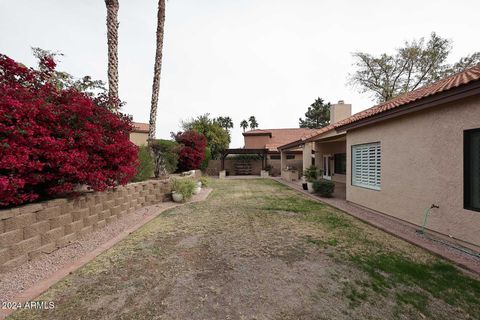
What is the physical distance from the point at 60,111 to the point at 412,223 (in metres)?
8.95

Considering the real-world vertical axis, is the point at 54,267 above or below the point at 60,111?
below

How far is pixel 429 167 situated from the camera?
484 centimetres

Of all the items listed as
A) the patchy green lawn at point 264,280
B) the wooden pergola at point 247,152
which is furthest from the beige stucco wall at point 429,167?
the wooden pergola at point 247,152

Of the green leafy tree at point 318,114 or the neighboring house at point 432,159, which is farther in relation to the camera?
the green leafy tree at point 318,114

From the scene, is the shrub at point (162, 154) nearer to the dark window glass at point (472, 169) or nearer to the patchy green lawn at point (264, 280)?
the patchy green lawn at point (264, 280)

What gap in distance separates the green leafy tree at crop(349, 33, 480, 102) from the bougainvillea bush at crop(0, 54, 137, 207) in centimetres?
2953

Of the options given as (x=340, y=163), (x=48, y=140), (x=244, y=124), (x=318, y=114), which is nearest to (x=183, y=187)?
(x=48, y=140)

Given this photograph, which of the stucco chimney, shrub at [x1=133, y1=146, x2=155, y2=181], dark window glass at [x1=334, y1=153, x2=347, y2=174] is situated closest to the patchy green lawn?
shrub at [x1=133, y1=146, x2=155, y2=181]

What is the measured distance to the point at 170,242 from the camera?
452 centimetres

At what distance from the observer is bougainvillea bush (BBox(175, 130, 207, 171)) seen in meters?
14.7

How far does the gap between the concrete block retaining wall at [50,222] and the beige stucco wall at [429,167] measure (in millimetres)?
8385

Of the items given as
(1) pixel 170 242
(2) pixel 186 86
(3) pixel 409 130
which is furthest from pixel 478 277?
(2) pixel 186 86

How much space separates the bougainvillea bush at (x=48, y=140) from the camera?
315 centimetres

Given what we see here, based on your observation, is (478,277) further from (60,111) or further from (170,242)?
(60,111)
